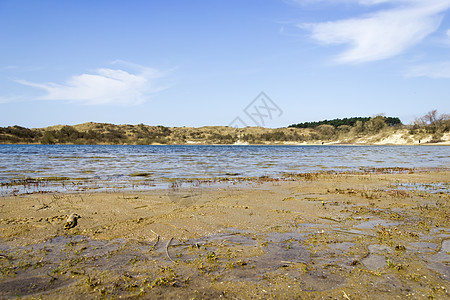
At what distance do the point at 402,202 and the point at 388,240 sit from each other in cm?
451

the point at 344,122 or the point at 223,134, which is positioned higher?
the point at 344,122

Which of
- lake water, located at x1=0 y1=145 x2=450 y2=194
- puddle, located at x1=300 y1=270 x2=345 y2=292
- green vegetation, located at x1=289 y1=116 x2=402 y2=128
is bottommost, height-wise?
lake water, located at x1=0 y1=145 x2=450 y2=194

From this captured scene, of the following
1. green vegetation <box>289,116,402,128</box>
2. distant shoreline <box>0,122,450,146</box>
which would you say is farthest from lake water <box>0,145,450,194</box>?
green vegetation <box>289,116,402,128</box>

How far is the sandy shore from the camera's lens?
11.7 ft

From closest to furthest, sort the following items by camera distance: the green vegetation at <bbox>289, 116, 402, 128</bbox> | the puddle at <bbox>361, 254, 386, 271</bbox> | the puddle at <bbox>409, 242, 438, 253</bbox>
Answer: the puddle at <bbox>361, 254, 386, 271</bbox> → the puddle at <bbox>409, 242, 438, 253</bbox> → the green vegetation at <bbox>289, 116, 402, 128</bbox>

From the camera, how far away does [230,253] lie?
4.71m

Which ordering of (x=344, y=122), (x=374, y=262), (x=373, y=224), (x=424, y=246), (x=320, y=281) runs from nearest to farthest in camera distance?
1. (x=320, y=281)
2. (x=374, y=262)
3. (x=424, y=246)
4. (x=373, y=224)
5. (x=344, y=122)

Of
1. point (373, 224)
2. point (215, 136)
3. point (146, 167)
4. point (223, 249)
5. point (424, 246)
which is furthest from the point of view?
point (215, 136)

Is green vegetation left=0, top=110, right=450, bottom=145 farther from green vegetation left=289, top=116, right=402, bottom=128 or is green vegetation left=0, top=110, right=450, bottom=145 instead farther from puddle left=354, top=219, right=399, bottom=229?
puddle left=354, top=219, right=399, bottom=229

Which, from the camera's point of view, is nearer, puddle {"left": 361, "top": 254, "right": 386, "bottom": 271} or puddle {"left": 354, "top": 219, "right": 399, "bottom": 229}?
puddle {"left": 361, "top": 254, "right": 386, "bottom": 271}

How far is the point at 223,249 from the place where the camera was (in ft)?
16.1

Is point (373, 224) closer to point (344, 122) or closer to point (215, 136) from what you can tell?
point (215, 136)

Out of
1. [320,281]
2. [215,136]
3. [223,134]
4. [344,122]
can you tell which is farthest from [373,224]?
[344,122]

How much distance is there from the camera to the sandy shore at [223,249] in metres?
3.55
